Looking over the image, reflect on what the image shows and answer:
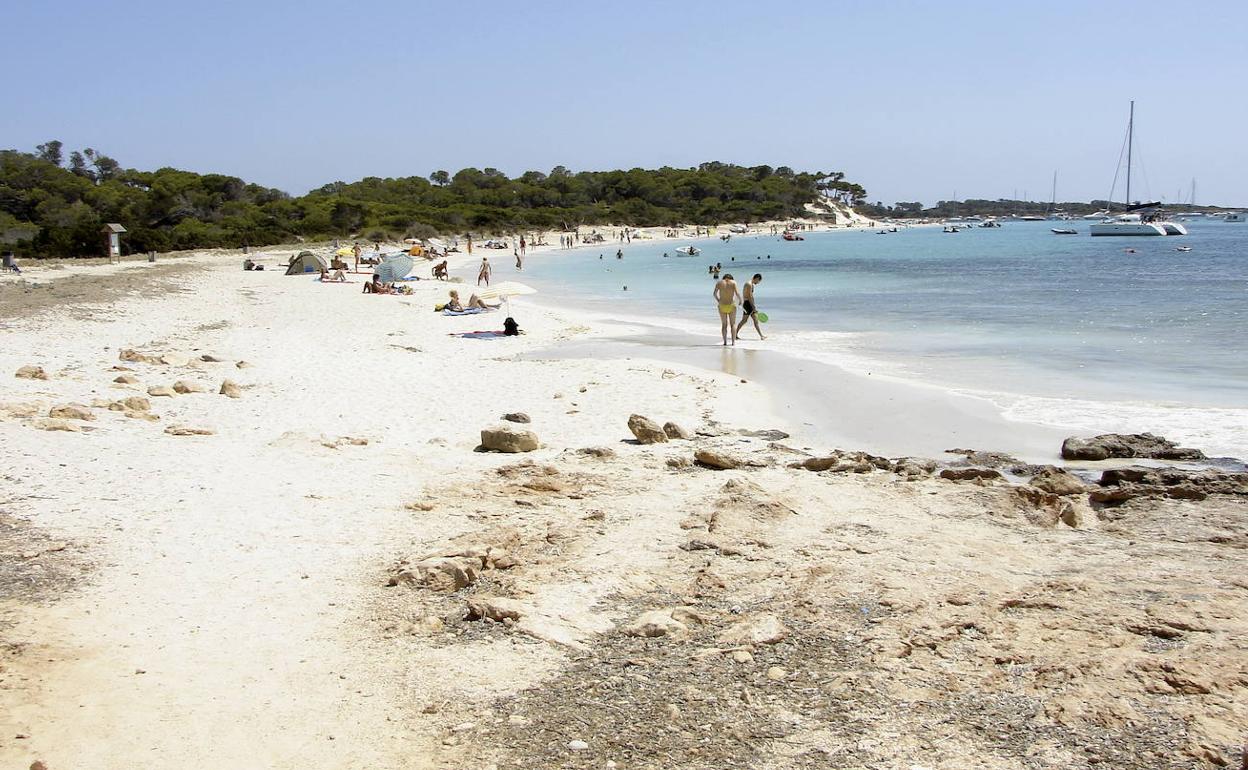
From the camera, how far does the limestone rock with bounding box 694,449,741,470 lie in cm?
870

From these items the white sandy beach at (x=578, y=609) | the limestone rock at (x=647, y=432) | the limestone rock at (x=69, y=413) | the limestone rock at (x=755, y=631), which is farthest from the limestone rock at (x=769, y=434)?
the limestone rock at (x=69, y=413)

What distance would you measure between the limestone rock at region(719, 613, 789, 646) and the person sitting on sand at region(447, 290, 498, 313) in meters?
19.4

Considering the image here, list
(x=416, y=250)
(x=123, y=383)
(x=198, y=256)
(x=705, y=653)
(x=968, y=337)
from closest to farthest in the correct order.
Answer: (x=705, y=653), (x=123, y=383), (x=968, y=337), (x=198, y=256), (x=416, y=250)

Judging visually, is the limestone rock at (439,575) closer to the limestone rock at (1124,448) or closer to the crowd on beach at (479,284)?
the limestone rock at (1124,448)

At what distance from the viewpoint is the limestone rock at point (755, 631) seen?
4992 mm

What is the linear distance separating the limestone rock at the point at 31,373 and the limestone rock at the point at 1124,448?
37.2ft

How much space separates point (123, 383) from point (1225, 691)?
11419 millimetres

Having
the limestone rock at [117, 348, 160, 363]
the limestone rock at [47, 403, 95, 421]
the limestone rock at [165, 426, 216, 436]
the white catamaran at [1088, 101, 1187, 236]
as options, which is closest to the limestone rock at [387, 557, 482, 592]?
the limestone rock at [165, 426, 216, 436]

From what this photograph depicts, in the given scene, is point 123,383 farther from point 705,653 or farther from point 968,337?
point 968,337

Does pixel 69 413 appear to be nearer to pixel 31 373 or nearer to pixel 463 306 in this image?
pixel 31 373

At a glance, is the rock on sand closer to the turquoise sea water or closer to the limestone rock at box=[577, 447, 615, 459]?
the limestone rock at box=[577, 447, 615, 459]

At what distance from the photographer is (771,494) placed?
7574mm

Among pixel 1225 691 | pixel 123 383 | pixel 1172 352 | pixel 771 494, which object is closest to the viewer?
pixel 1225 691

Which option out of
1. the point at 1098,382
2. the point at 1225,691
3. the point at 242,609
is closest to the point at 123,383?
the point at 242,609
